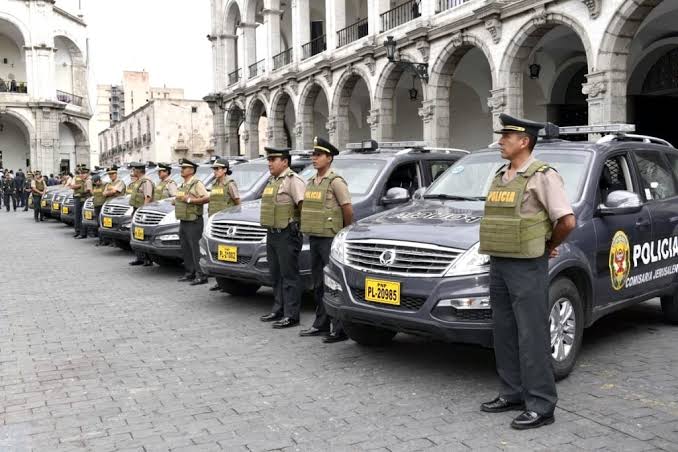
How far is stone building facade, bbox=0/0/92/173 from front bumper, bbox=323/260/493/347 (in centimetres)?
4734

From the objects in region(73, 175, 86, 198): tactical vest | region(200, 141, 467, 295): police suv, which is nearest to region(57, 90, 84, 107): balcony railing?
region(73, 175, 86, 198): tactical vest

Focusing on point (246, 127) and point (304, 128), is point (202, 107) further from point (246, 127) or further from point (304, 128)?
point (304, 128)

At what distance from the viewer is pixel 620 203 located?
215 inches

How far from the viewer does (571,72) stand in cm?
2119

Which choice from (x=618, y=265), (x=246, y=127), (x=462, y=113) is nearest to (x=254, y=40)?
(x=246, y=127)

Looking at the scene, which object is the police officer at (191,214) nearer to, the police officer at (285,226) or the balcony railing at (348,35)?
the police officer at (285,226)

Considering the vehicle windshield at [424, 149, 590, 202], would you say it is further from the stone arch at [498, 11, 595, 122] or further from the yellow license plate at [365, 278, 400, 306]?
the stone arch at [498, 11, 595, 122]

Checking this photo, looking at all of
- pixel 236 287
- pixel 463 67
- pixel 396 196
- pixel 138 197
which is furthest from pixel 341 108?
pixel 396 196

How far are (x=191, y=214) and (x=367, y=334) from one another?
175 inches

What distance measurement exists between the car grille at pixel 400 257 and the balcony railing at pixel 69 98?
165 ft

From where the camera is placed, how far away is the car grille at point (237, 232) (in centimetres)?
801

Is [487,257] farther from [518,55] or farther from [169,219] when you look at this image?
[518,55]

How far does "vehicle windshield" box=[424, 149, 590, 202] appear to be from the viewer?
5844mm

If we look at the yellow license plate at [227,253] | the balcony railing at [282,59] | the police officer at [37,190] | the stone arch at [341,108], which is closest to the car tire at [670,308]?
the yellow license plate at [227,253]
